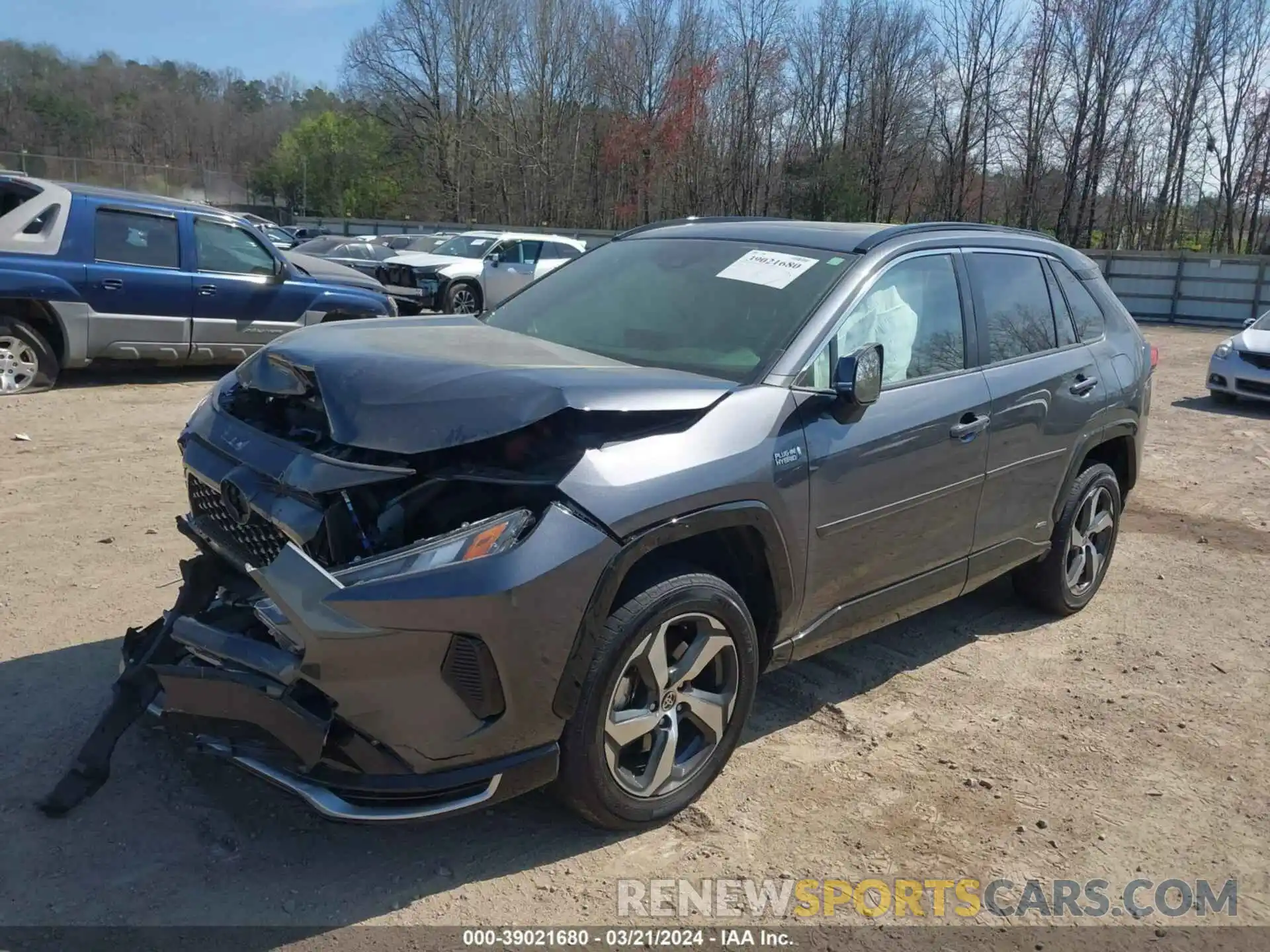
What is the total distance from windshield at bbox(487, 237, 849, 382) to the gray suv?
0.6 inches

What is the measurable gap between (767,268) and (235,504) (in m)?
2.14

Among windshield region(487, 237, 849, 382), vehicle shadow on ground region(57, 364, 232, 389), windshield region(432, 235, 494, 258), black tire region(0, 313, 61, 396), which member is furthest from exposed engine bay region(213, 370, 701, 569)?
windshield region(432, 235, 494, 258)

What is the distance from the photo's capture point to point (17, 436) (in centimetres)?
751

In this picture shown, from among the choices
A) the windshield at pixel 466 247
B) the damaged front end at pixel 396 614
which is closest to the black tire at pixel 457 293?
the windshield at pixel 466 247

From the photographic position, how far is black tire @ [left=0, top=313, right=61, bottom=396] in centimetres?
873

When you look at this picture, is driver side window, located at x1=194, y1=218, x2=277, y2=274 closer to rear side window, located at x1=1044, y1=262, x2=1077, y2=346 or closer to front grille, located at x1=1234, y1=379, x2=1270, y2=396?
rear side window, located at x1=1044, y1=262, x2=1077, y2=346

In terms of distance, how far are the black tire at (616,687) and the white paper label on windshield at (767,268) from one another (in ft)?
4.17

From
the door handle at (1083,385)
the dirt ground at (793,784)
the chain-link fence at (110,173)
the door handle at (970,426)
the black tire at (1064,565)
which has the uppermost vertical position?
the chain-link fence at (110,173)

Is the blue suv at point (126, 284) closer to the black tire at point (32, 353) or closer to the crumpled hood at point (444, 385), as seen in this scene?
the black tire at point (32, 353)

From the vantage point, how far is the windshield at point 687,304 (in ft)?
11.8

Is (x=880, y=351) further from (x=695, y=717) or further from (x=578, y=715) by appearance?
(x=578, y=715)

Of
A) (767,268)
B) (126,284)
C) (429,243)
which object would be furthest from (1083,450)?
(429,243)

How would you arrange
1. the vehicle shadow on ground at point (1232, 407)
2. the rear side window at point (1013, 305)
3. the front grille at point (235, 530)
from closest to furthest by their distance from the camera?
the front grille at point (235, 530) → the rear side window at point (1013, 305) → the vehicle shadow on ground at point (1232, 407)

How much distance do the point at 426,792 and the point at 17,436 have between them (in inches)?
252
